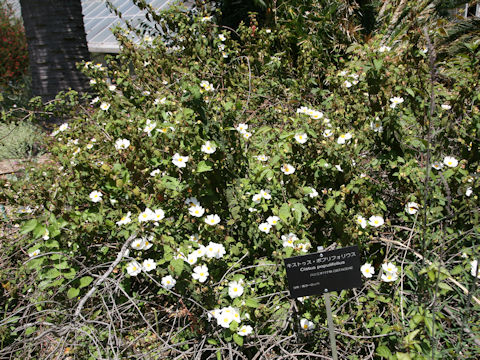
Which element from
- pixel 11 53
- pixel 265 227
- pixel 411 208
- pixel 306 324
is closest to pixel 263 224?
pixel 265 227

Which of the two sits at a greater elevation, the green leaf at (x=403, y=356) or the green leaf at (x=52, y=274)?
the green leaf at (x=52, y=274)

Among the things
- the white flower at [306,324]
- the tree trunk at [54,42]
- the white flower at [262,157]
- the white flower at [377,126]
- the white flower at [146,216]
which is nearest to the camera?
the white flower at [306,324]

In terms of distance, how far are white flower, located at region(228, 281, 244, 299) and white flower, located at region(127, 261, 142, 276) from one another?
1.44 ft

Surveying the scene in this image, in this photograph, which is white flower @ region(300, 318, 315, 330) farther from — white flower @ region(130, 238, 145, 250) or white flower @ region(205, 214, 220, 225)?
white flower @ region(130, 238, 145, 250)

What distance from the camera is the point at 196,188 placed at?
2020 millimetres

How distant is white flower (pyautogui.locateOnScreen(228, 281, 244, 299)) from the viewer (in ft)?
5.79

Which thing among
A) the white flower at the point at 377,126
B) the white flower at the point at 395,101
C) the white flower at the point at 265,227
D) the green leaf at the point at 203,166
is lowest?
the white flower at the point at 265,227

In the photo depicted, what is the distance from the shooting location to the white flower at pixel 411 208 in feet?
6.40

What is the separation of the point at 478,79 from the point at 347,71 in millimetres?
823

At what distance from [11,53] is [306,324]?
42.4 feet

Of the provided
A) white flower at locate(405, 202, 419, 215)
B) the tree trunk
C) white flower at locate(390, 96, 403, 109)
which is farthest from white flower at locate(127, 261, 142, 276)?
the tree trunk

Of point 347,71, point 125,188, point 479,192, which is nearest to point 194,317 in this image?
point 125,188

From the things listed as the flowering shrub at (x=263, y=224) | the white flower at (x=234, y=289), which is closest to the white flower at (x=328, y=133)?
the flowering shrub at (x=263, y=224)

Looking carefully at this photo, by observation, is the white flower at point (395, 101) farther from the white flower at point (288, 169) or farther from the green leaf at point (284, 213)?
the green leaf at point (284, 213)
